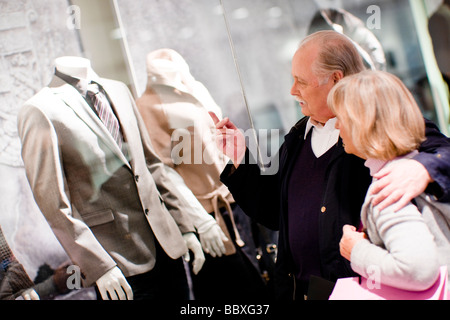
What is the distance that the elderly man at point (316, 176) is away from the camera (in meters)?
1.75

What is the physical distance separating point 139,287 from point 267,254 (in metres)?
0.83

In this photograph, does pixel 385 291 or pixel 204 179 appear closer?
pixel 385 291

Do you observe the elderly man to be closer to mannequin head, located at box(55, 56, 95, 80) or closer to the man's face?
the man's face

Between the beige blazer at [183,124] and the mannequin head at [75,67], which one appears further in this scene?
the beige blazer at [183,124]

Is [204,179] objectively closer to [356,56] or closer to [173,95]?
[173,95]

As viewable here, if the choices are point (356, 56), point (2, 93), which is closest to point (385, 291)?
point (356, 56)

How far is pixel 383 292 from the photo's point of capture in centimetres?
150

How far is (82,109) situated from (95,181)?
367 millimetres

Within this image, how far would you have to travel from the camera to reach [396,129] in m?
1.47

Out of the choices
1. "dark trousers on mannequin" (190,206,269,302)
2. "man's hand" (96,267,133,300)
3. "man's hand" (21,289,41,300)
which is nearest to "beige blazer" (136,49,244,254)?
"dark trousers on mannequin" (190,206,269,302)

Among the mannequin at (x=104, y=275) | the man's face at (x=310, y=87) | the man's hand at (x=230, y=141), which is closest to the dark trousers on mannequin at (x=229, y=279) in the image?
the mannequin at (x=104, y=275)

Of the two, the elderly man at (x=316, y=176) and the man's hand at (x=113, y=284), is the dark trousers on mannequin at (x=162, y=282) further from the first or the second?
the elderly man at (x=316, y=176)

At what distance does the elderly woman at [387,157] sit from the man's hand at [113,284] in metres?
1.20

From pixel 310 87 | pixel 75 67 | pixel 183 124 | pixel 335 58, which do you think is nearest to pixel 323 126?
pixel 310 87
